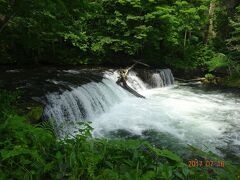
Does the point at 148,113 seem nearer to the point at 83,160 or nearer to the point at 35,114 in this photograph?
the point at 35,114

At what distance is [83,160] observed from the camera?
3.25 m

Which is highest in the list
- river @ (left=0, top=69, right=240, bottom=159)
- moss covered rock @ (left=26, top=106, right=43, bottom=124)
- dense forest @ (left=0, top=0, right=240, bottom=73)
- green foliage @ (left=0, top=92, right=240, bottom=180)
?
dense forest @ (left=0, top=0, right=240, bottom=73)

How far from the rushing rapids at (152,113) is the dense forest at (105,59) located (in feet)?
0.63

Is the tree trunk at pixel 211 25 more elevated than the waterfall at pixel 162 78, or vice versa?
the tree trunk at pixel 211 25

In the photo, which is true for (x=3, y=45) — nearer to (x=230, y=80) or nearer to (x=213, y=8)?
(x=230, y=80)

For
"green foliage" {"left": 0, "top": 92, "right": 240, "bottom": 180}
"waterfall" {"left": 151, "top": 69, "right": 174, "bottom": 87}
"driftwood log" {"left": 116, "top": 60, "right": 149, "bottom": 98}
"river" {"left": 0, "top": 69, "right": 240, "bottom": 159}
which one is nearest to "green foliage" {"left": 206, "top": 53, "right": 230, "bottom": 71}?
"waterfall" {"left": 151, "top": 69, "right": 174, "bottom": 87}

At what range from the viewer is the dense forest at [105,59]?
3.16m

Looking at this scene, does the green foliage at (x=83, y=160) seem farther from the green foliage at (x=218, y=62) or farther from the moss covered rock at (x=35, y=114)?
the green foliage at (x=218, y=62)

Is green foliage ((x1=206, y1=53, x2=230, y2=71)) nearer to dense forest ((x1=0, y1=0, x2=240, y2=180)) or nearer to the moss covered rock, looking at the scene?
dense forest ((x1=0, y1=0, x2=240, y2=180))

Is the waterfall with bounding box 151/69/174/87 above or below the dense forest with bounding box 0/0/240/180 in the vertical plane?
below

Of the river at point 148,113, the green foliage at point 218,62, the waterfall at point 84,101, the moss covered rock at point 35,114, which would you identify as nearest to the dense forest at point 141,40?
the green foliage at point 218,62

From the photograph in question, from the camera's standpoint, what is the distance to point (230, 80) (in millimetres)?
17016

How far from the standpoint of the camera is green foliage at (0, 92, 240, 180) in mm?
3020

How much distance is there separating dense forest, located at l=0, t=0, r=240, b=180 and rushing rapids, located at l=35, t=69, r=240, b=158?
0.63 feet
